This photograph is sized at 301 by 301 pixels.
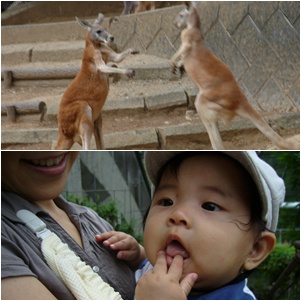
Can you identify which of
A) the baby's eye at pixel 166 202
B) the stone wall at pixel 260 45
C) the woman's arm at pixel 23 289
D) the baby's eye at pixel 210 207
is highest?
the stone wall at pixel 260 45

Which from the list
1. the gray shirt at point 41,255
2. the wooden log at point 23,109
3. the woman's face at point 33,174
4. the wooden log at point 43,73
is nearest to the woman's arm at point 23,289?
the gray shirt at point 41,255

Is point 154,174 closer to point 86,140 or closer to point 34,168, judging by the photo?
point 34,168

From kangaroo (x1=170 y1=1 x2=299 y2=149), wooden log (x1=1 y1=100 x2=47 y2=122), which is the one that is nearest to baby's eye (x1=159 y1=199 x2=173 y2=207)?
kangaroo (x1=170 y1=1 x2=299 y2=149)

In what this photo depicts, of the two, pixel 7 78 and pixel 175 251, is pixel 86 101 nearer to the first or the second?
pixel 175 251

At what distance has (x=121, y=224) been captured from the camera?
0.78m

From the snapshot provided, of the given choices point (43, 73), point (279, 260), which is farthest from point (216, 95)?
point (43, 73)

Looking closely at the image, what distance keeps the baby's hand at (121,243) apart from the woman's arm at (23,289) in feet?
0.60

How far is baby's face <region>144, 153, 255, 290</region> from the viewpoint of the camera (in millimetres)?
638

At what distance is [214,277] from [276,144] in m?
1.04

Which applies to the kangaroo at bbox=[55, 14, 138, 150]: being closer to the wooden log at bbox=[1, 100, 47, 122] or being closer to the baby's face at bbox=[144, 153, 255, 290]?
the wooden log at bbox=[1, 100, 47, 122]

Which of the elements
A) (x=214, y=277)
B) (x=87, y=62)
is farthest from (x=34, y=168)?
(x=87, y=62)

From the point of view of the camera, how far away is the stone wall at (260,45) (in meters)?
2.67

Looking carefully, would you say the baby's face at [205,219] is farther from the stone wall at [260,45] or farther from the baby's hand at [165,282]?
the stone wall at [260,45]

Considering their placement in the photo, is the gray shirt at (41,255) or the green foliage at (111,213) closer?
the gray shirt at (41,255)
